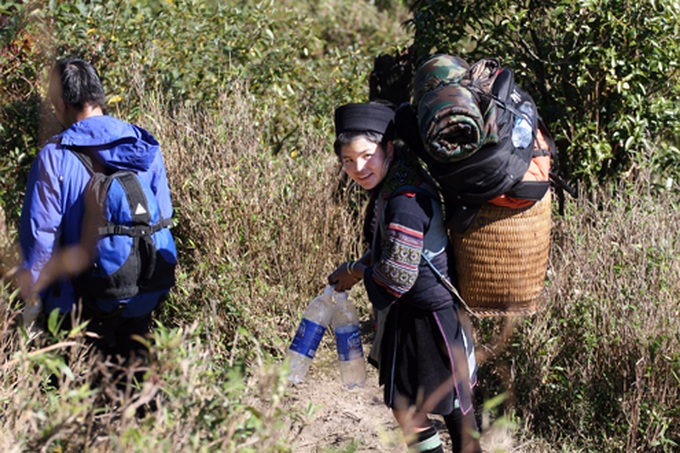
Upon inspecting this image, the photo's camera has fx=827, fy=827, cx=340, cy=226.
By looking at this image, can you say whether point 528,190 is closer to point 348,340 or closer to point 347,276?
point 347,276

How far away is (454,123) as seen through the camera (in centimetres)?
255

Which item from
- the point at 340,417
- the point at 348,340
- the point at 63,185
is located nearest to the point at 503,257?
the point at 348,340

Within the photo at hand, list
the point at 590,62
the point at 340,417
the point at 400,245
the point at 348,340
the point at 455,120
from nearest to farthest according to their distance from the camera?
the point at 455,120
the point at 400,245
the point at 348,340
the point at 340,417
the point at 590,62

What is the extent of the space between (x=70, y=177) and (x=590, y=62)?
2.83 meters

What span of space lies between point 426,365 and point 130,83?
2866mm

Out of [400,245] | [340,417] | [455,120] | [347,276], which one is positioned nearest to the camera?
[455,120]

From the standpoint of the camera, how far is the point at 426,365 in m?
2.92

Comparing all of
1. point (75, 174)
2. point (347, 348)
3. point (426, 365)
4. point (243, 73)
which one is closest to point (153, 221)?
point (75, 174)

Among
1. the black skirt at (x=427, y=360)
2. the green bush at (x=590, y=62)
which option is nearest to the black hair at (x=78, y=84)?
the black skirt at (x=427, y=360)

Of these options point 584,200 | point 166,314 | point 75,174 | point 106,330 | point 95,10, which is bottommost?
point 166,314

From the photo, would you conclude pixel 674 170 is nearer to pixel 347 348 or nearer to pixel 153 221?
Answer: pixel 347 348

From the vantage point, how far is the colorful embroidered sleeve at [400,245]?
273 cm

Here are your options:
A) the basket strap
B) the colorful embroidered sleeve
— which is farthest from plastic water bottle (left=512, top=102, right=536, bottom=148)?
the basket strap

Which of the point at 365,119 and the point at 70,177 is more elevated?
the point at 365,119
